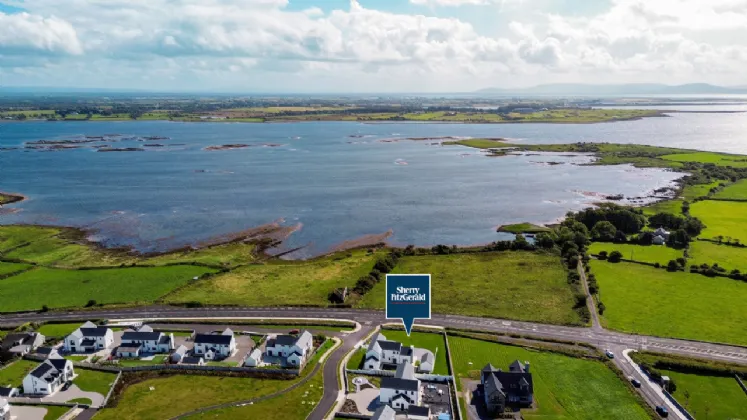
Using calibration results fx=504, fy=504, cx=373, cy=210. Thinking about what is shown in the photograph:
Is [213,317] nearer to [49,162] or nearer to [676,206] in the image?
[676,206]

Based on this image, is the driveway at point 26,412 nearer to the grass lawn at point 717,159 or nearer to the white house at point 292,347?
the white house at point 292,347

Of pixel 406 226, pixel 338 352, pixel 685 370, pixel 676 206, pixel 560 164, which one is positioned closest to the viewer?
pixel 685 370

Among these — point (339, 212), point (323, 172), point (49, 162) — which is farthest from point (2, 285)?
point (49, 162)

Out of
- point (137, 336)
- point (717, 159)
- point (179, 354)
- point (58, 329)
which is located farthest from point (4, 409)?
point (717, 159)

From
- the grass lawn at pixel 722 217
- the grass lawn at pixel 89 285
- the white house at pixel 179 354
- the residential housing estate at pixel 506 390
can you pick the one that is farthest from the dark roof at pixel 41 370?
the grass lawn at pixel 722 217

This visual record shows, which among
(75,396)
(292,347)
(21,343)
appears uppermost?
(292,347)

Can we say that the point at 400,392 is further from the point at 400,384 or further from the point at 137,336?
the point at 137,336
